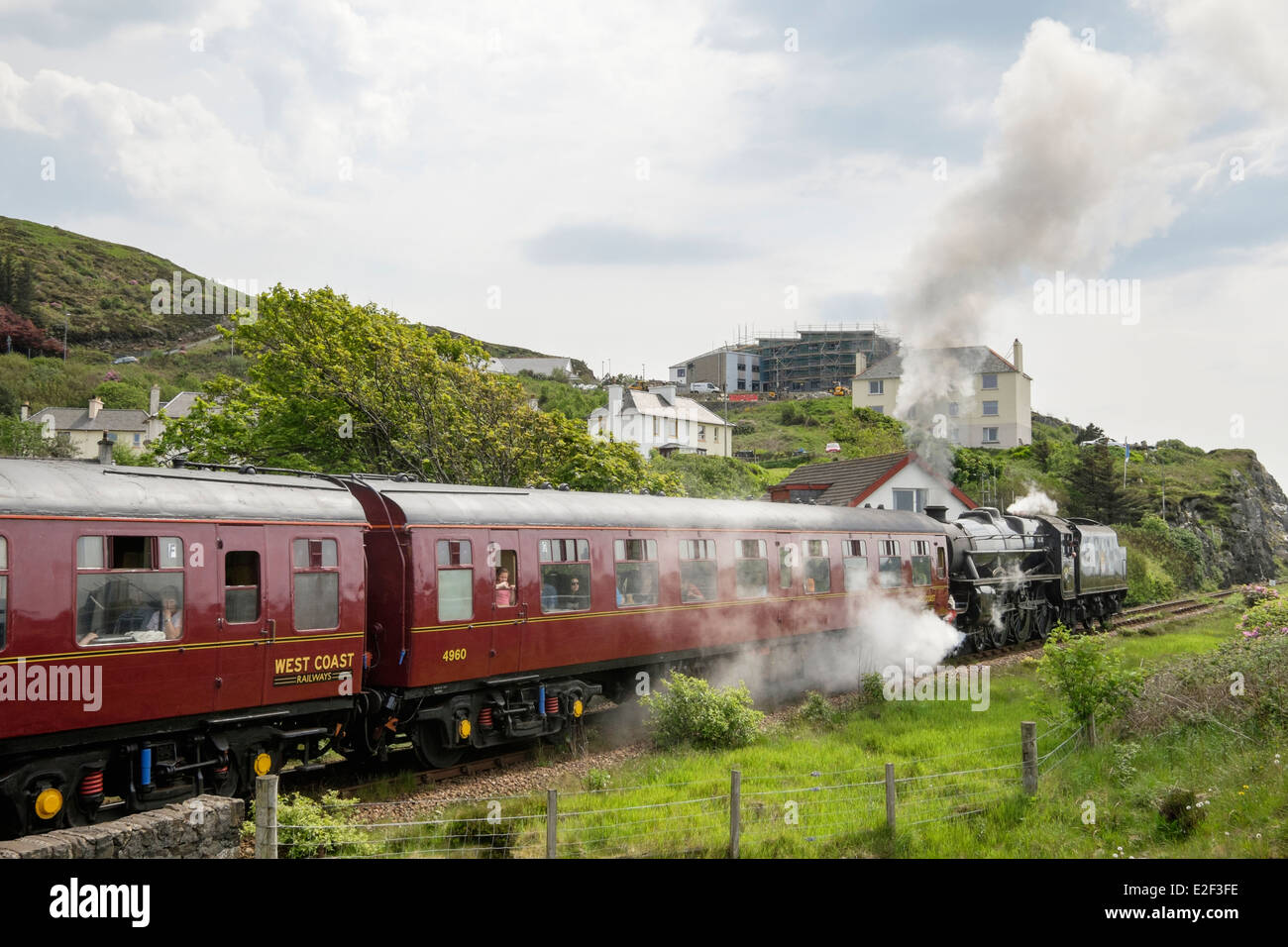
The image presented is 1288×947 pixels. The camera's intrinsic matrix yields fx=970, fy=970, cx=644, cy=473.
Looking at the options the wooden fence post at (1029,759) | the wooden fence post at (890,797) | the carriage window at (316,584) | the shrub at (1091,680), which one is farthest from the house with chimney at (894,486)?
the carriage window at (316,584)

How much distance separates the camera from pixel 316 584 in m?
11.4

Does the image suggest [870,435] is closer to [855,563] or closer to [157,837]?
[855,563]

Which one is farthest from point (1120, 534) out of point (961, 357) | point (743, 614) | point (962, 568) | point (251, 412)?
point (251, 412)

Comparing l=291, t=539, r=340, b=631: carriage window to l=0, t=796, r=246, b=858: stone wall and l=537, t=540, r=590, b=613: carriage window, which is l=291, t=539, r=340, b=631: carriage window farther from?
l=537, t=540, r=590, b=613: carriage window

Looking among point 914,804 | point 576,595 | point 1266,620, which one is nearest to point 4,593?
point 576,595

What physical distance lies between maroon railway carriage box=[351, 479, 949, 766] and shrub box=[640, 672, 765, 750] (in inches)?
45.1

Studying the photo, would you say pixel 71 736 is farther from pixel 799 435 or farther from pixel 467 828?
pixel 799 435

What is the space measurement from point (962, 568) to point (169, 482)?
19790mm

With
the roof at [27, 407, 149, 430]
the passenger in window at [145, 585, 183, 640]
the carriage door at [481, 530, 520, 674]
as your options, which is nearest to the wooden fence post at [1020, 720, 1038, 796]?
the carriage door at [481, 530, 520, 674]

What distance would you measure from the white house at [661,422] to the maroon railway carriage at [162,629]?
57.2 m

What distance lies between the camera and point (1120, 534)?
44062mm

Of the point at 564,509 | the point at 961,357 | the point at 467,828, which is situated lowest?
the point at 467,828

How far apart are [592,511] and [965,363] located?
817 inches
